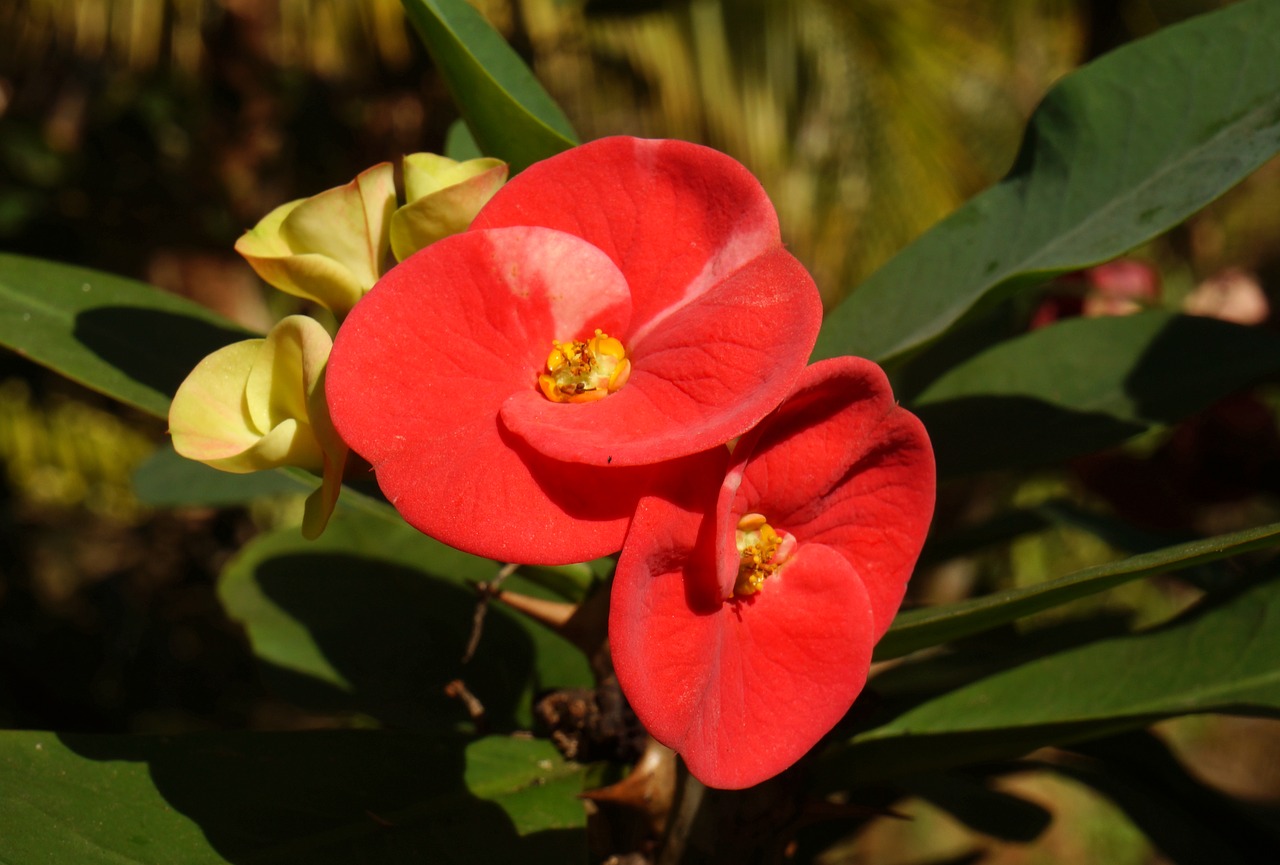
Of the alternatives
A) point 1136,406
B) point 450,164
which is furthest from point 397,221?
point 1136,406

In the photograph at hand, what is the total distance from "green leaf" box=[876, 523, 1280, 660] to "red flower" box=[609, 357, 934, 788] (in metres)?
0.06

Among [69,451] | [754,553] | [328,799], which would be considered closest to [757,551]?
[754,553]

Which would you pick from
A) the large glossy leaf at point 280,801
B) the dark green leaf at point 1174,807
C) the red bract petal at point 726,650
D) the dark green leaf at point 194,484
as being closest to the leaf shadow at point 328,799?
the large glossy leaf at point 280,801

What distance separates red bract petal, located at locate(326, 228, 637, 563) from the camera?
597 mm

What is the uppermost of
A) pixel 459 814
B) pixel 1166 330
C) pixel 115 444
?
pixel 1166 330

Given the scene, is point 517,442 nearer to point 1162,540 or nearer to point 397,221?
point 397,221

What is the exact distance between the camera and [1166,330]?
1138 mm

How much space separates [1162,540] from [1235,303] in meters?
0.75

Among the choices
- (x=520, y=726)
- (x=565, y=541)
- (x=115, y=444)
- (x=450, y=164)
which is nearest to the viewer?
(x=565, y=541)

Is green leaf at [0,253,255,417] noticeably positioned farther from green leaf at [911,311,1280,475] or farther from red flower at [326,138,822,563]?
green leaf at [911,311,1280,475]

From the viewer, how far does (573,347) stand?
0.69m

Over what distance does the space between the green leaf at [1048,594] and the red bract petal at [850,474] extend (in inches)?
2.2

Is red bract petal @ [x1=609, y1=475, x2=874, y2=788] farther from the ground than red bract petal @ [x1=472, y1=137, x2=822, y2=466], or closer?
closer

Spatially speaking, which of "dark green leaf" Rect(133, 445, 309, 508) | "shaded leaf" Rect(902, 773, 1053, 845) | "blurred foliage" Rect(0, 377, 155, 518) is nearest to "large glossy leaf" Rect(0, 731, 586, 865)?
"dark green leaf" Rect(133, 445, 309, 508)
